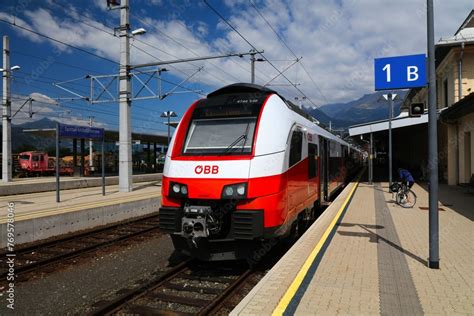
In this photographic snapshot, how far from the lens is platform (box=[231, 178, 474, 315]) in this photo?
427cm

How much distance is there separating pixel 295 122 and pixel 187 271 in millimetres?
3335

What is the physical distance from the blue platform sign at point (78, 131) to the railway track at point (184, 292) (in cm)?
2096

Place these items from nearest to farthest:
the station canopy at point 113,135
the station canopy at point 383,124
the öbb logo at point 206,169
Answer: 1. the öbb logo at point 206,169
2. the station canopy at point 383,124
3. the station canopy at point 113,135

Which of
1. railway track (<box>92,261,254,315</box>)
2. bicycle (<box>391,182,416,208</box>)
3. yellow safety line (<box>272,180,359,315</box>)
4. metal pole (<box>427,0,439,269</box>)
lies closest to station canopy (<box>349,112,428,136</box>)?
bicycle (<box>391,182,416,208</box>)

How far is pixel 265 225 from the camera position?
5.61 meters

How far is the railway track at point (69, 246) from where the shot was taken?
7230 mm

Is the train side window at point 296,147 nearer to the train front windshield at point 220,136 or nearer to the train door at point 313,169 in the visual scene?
the train front windshield at point 220,136

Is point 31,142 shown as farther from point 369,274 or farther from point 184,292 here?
point 369,274

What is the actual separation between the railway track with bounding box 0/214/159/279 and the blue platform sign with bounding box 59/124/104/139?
1592 centimetres

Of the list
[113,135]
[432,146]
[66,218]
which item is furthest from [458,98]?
[113,135]

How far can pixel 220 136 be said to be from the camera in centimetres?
655

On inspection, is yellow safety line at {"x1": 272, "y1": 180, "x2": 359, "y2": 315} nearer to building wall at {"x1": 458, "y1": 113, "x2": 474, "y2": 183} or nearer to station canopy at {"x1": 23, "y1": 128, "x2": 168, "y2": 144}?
building wall at {"x1": 458, "y1": 113, "x2": 474, "y2": 183}

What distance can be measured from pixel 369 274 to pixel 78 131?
24.1 meters

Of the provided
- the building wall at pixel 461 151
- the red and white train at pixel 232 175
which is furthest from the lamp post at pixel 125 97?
the building wall at pixel 461 151
